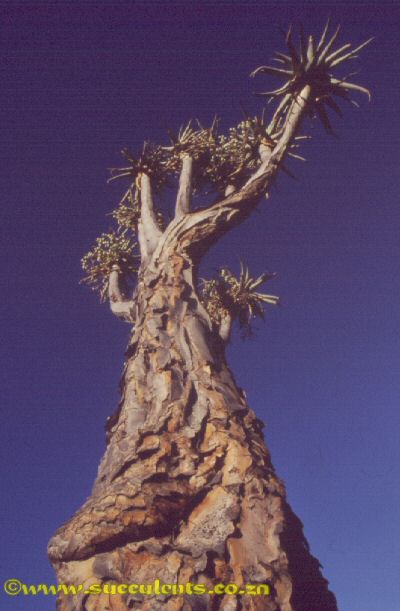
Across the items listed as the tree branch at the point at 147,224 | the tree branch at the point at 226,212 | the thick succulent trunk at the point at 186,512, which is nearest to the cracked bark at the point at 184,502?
the thick succulent trunk at the point at 186,512

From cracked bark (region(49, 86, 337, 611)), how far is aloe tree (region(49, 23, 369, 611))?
0.03 feet

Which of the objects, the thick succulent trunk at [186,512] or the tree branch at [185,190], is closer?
the thick succulent trunk at [186,512]

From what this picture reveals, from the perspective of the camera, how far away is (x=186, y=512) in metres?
3.97

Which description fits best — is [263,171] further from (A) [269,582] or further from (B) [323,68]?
(A) [269,582]

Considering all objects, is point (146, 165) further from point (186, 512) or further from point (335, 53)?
point (186, 512)

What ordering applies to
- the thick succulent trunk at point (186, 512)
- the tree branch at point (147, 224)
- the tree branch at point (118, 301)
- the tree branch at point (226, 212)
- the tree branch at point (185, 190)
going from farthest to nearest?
1. the tree branch at point (118, 301)
2. the tree branch at point (185, 190)
3. the tree branch at point (147, 224)
4. the tree branch at point (226, 212)
5. the thick succulent trunk at point (186, 512)

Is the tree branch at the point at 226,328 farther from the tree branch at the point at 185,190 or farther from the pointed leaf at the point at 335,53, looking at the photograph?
the pointed leaf at the point at 335,53

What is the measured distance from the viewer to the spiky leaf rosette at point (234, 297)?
9.57 metres

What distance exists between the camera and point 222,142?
10.4 meters

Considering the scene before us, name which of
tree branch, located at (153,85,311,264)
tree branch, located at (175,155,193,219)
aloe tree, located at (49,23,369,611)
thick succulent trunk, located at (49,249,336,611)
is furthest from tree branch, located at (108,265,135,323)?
thick succulent trunk, located at (49,249,336,611)

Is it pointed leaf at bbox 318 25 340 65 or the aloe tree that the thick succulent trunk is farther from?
pointed leaf at bbox 318 25 340 65

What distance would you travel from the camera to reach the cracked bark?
3465 mm

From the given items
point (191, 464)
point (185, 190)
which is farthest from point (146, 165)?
point (191, 464)

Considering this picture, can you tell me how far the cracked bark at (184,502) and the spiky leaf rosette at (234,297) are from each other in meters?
3.78
